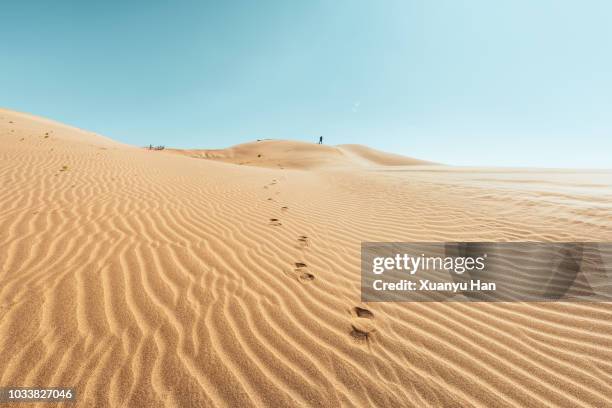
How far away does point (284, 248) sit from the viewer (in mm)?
4266

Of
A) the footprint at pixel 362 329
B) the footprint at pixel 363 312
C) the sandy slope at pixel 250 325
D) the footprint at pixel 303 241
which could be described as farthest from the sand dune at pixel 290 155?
the footprint at pixel 362 329

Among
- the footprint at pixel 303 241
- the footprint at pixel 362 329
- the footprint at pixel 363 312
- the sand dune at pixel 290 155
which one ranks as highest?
the sand dune at pixel 290 155

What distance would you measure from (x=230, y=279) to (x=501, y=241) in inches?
181

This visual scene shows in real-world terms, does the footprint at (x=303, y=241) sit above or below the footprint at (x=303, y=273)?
above

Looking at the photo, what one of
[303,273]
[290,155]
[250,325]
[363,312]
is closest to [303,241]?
[303,273]

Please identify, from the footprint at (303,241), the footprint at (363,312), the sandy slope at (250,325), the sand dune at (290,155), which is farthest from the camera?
the sand dune at (290,155)

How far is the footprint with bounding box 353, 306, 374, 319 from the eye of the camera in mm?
2686

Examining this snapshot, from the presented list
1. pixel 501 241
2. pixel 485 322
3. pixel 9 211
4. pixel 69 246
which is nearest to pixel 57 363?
pixel 69 246

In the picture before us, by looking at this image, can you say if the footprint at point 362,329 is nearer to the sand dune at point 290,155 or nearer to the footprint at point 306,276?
the footprint at point 306,276

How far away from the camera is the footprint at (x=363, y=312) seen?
2686 millimetres

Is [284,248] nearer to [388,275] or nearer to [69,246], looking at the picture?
[388,275]

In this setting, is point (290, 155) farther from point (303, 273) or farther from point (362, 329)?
point (362, 329)

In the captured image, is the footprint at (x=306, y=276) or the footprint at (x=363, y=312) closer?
the footprint at (x=363, y=312)

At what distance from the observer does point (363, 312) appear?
2.74 m
